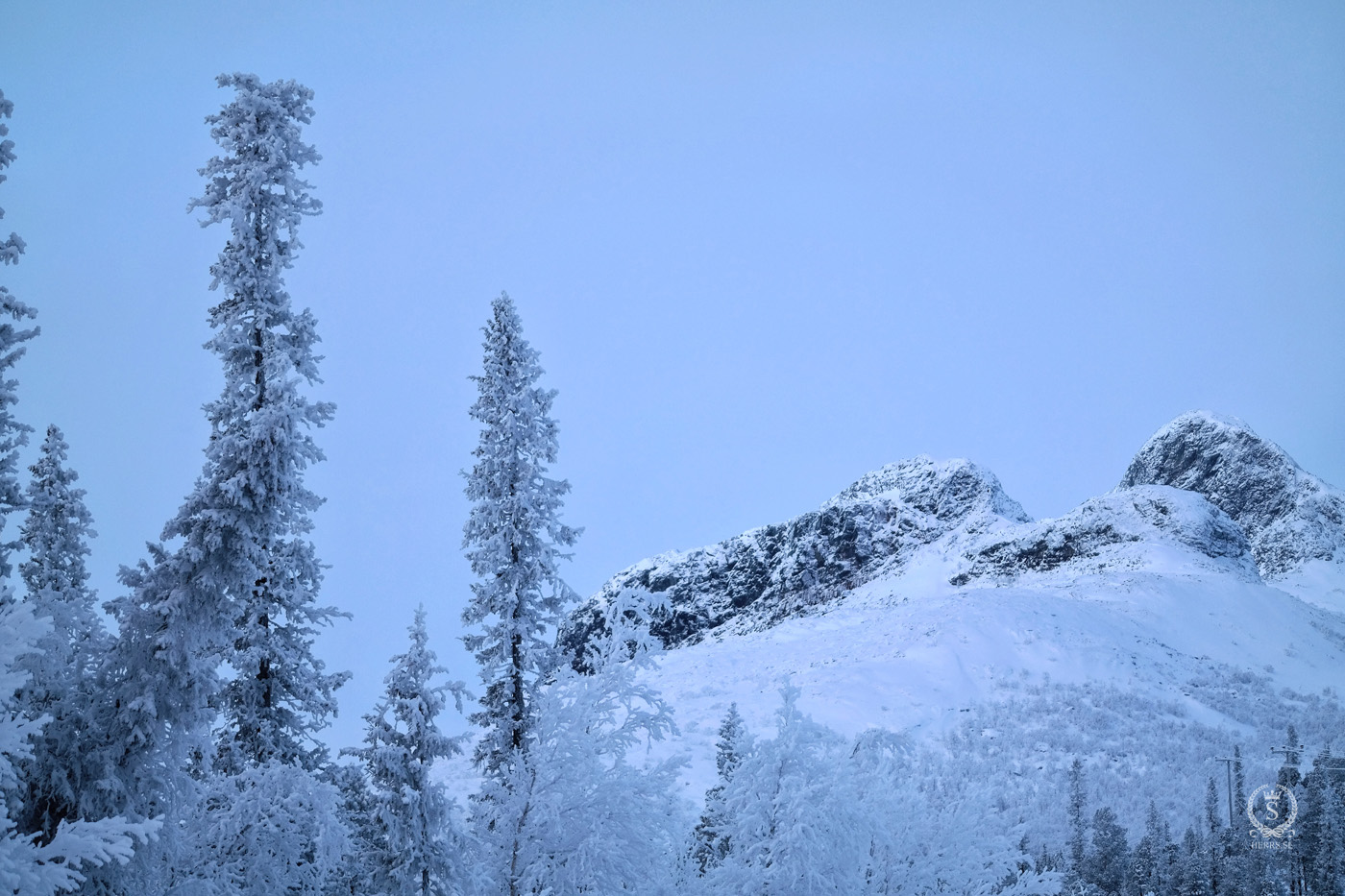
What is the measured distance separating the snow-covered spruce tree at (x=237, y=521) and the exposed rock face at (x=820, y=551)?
7935 centimetres

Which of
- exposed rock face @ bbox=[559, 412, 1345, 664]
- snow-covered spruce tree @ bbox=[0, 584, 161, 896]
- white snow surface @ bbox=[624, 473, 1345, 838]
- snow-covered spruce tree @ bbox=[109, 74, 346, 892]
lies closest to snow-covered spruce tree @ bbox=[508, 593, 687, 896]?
snow-covered spruce tree @ bbox=[109, 74, 346, 892]

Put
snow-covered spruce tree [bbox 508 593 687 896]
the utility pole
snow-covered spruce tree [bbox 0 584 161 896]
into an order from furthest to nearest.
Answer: the utility pole
snow-covered spruce tree [bbox 508 593 687 896]
snow-covered spruce tree [bbox 0 584 161 896]

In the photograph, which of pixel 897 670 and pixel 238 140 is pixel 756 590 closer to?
pixel 897 670

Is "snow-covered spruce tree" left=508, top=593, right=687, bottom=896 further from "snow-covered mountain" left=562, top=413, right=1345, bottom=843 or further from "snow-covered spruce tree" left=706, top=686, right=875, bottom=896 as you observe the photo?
"snow-covered mountain" left=562, top=413, right=1345, bottom=843

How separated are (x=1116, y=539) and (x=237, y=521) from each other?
80.9 meters

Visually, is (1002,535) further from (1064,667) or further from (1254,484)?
(1254,484)

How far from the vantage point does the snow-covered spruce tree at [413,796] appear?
1149 cm

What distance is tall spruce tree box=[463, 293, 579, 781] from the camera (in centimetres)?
1820

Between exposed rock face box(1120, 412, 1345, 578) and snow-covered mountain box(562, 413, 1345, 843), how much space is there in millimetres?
1174

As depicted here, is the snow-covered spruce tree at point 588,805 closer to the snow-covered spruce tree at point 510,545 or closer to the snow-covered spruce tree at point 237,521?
the snow-covered spruce tree at point 237,521

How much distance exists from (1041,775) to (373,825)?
1130 inches

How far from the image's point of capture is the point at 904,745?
11734mm

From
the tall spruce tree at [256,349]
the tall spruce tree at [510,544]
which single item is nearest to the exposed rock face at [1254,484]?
the tall spruce tree at [510,544]

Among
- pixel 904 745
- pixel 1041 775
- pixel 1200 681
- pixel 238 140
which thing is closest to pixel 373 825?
pixel 904 745
